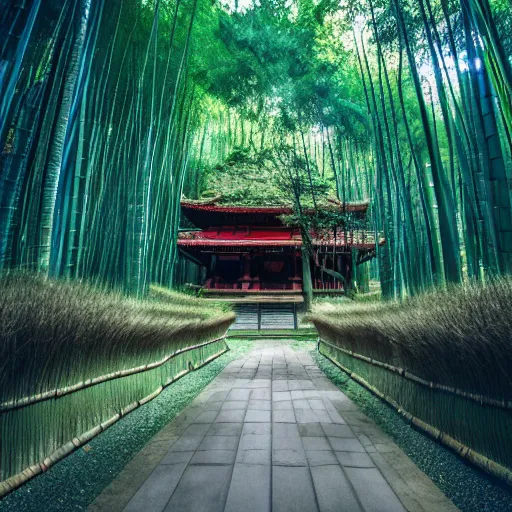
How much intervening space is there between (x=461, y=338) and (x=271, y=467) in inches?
32.6

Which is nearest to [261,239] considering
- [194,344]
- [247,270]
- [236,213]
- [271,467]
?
[247,270]

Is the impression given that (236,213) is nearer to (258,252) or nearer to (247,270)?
(258,252)

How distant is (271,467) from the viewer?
4.54 feet

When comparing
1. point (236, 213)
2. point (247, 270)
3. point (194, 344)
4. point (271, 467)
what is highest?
point (236, 213)

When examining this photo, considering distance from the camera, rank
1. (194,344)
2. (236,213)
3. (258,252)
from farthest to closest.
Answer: (236,213), (258,252), (194,344)

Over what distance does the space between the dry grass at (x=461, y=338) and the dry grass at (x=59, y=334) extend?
1365 millimetres

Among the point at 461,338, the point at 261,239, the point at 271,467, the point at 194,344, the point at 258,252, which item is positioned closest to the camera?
the point at 461,338

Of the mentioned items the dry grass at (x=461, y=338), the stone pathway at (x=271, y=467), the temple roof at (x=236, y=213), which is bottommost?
the stone pathway at (x=271, y=467)

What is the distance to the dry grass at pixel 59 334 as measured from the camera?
1070 millimetres

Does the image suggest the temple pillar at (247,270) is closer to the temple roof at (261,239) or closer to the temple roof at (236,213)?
the temple roof at (261,239)

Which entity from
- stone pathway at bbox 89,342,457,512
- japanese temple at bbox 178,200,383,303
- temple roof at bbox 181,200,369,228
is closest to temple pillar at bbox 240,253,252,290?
japanese temple at bbox 178,200,383,303

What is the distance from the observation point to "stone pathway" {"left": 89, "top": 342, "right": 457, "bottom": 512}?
1.12 m

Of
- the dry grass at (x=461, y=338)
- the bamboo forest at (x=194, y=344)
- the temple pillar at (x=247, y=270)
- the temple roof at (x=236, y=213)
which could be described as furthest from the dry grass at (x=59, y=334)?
the temple roof at (x=236, y=213)

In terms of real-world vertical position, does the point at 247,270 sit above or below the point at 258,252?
below
